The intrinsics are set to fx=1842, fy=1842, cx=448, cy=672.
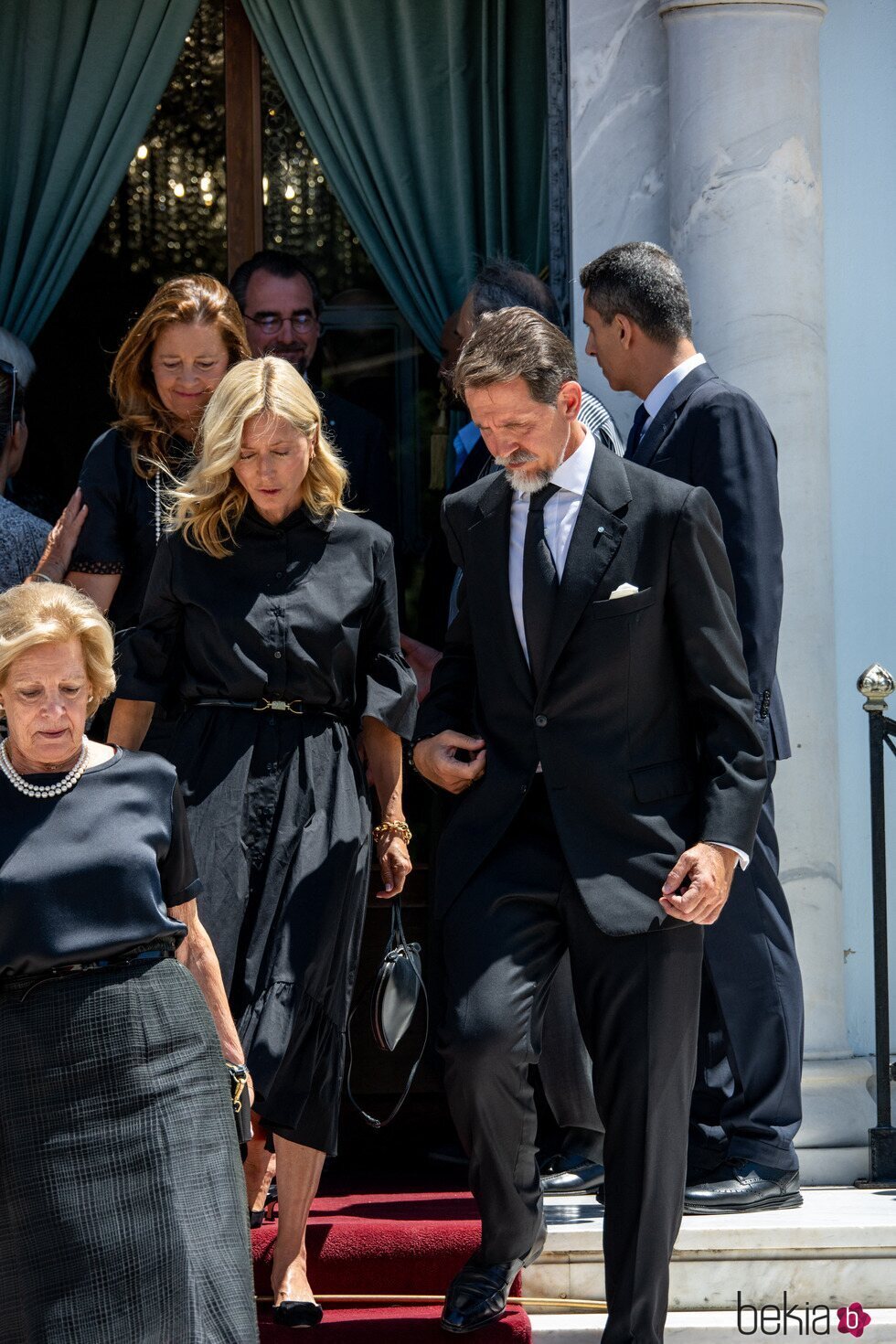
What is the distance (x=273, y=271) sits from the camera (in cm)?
515

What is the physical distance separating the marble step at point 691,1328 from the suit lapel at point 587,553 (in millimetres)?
1477

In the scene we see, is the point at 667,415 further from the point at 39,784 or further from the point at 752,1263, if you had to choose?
the point at 752,1263

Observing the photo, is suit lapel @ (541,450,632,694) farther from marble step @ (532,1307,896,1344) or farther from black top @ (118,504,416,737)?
marble step @ (532,1307,896,1344)

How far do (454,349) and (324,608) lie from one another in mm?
1596

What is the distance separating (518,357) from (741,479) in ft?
2.75

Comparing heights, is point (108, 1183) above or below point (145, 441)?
below

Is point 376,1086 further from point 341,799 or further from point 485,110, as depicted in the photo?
point 485,110

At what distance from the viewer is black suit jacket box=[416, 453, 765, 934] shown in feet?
11.4

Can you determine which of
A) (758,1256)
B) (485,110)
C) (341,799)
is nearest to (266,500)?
(341,799)

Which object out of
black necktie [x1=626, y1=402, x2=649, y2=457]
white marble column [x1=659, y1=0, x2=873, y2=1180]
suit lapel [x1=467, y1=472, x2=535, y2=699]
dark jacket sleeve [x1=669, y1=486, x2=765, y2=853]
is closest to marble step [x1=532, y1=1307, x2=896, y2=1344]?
white marble column [x1=659, y1=0, x2=873, y2=1180]

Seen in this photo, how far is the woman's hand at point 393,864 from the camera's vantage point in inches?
158

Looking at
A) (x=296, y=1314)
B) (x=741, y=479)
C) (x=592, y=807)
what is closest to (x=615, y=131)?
(x=741, y=479)

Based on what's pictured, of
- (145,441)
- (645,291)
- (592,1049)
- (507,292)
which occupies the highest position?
(507,292)

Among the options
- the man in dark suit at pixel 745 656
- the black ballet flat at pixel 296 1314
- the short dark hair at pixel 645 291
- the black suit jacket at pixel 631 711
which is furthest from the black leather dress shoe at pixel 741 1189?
the short dark hair at pixel 645 291
